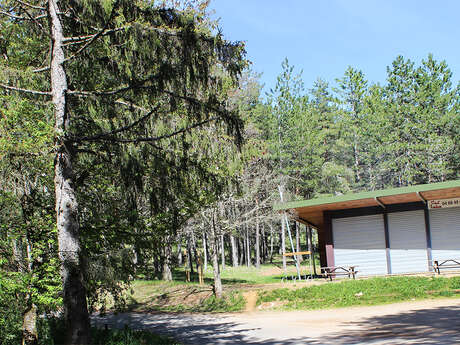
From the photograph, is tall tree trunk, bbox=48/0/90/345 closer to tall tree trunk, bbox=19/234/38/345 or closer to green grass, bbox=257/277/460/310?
tall tree trunk, bbox=19/234/38/345

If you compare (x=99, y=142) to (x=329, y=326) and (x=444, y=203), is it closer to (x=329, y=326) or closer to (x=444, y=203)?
(x=329, y=326)

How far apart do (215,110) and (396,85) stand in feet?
121

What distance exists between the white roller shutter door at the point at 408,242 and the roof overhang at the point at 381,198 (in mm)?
779

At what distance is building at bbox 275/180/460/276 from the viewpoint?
66.0 ft

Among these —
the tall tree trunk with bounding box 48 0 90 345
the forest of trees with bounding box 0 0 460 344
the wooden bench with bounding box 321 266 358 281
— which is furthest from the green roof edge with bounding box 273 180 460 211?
the tall tree trunk with bounding box 48 0 90 345

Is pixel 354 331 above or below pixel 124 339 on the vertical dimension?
below

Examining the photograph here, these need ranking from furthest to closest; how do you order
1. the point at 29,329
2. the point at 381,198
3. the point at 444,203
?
1. the point at 444,203
2. the point at 381,198
3. the point at 29,329

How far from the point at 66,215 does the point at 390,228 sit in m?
16.9

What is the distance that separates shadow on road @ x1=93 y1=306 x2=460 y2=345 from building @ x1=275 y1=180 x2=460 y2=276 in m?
7.15

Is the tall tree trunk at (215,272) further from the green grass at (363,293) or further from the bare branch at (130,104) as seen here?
the bare branch at (130,104)

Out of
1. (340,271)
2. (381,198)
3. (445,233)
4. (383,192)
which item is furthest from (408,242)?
(340,271)

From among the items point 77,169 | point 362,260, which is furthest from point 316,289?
point 77,169

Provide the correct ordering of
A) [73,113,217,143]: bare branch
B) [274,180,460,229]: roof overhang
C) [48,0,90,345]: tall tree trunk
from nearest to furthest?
[48,0,90,345]: tall tree trunk
[73,113,217,143]: bare branch
[274,180,460,229]: roof overhang

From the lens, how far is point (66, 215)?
7906 millimetres
